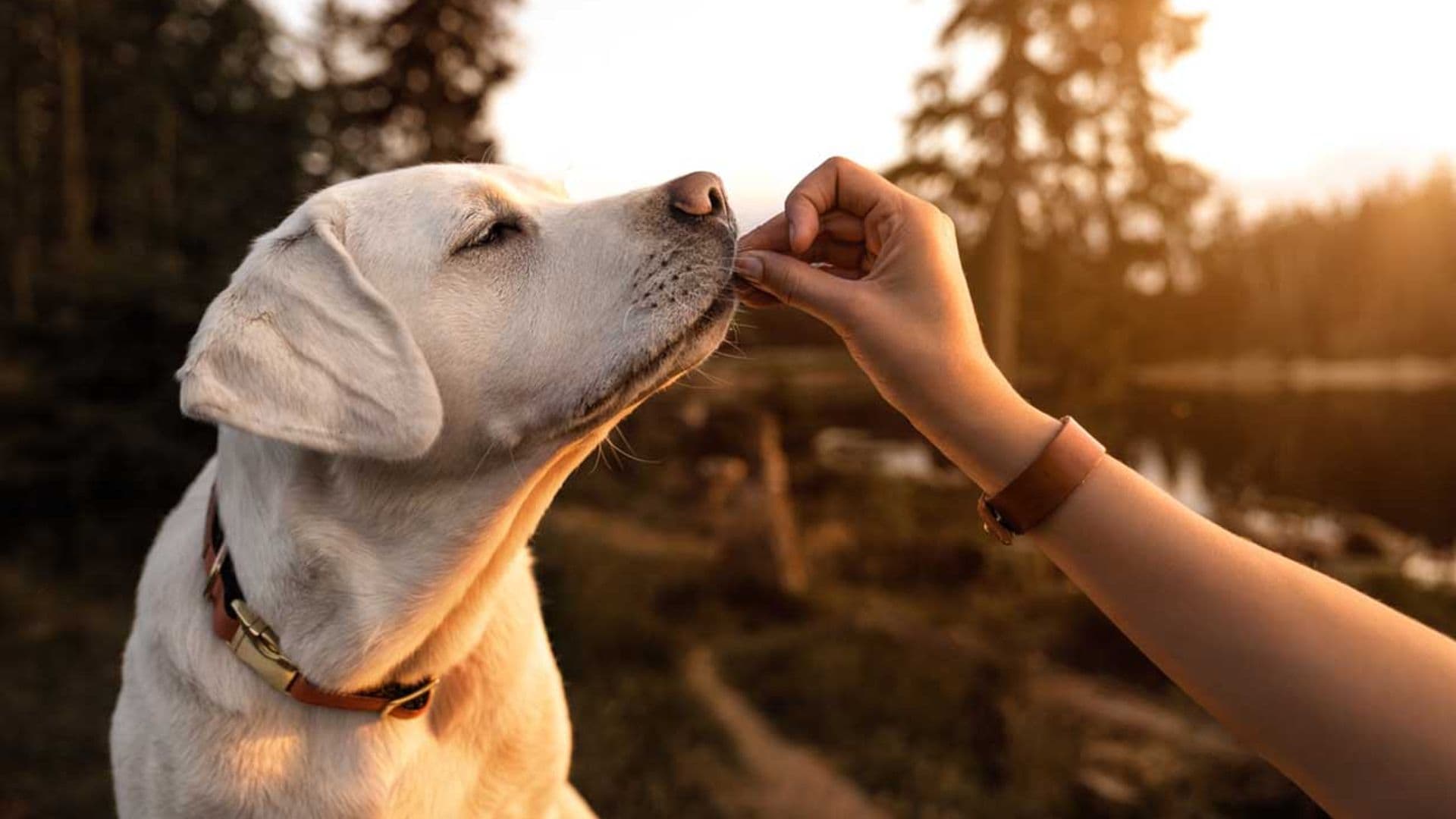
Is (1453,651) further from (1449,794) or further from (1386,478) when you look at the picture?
(1386,478)

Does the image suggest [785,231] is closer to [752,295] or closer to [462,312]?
[752,295]

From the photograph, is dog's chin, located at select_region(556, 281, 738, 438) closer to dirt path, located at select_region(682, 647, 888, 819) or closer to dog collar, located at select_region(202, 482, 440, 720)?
dog collar, located at select_region(202, 482, 440, 720)

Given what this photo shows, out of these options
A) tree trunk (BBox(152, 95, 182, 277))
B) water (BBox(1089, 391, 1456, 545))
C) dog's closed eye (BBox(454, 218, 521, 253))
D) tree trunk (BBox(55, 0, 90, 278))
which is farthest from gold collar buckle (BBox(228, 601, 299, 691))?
tree trunk (BBox(152, 95, 182, 277))

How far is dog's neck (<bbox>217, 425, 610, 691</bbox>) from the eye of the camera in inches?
84.1

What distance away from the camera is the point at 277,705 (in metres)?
2.12

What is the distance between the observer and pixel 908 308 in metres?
1.67

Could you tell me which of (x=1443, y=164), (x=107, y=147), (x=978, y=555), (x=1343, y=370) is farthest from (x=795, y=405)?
(x=1443, y=164)

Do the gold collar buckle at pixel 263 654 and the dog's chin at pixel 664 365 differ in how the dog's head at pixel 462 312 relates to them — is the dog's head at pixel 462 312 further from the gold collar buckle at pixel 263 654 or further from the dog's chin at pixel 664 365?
the gold collar buckle at pixel 263 654

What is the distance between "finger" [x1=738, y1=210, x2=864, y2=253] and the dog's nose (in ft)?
0.35

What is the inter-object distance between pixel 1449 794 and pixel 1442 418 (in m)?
27.4

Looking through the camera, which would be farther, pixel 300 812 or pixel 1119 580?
pixel 300 812

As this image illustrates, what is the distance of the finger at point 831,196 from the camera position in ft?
6.08

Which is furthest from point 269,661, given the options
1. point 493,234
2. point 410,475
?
point 493,234

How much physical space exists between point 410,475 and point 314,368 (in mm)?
385
